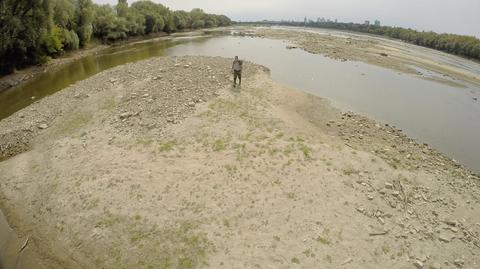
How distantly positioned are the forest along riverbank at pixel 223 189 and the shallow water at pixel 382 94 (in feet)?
15.9

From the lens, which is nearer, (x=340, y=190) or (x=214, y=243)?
(x=214, y=243)

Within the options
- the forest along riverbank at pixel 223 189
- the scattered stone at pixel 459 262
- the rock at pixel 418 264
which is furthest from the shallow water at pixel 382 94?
the rock at pixel 418 264

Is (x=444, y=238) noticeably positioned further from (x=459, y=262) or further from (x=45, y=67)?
(x=45, y=67)

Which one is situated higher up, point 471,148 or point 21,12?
point 21,12

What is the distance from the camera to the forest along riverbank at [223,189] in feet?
31.3

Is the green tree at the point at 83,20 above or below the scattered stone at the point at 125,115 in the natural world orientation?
above

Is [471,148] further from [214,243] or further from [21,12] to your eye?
[21,12]

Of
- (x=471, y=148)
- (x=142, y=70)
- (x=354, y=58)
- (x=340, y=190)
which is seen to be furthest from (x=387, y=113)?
(x=354, y=58)

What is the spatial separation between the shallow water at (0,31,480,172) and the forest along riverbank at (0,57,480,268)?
4831 mm

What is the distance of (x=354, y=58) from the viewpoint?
53.9 m

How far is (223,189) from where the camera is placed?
11875 millimetres

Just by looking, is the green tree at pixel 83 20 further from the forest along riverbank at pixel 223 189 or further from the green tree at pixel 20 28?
the forest along riverbank at pixel 223 189

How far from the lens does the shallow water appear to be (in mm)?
22281

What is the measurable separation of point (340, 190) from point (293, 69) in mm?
30992
